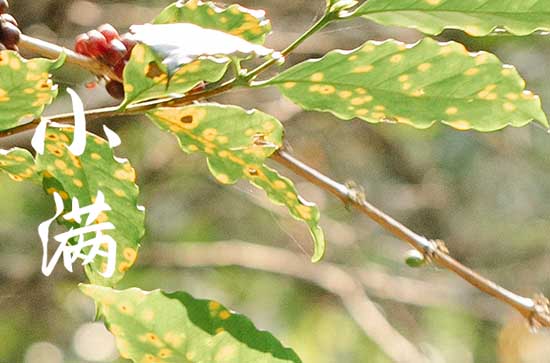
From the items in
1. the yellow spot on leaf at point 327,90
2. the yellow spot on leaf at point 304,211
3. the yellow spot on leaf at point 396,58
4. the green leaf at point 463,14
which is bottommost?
the yellow spot on leaf at point 304,211

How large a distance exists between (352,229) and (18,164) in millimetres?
1945

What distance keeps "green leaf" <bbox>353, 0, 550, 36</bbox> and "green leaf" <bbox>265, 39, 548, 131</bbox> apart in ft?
0.05

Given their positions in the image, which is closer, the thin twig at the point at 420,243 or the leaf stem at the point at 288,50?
the leaf stem at the point at 288,50

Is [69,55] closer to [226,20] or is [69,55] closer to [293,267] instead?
[226,20]

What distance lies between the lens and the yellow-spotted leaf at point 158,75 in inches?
24.7

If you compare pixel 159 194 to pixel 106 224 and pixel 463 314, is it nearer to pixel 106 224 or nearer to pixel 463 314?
pixel 463 314

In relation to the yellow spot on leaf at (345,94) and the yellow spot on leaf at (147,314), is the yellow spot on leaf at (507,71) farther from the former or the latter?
the yellow spot on leaf at (147,314)

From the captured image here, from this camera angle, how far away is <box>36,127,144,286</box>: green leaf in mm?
695

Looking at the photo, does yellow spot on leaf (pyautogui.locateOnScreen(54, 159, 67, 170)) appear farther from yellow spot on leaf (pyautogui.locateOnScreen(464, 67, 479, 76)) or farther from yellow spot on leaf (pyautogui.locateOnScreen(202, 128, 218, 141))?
yellow spot on leaf (pyautogui.locateOnScreen(464, 67, 479, 76))

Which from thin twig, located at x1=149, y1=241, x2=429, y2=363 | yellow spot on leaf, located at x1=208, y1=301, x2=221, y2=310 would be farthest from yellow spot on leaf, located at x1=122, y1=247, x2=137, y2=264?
thin twig, located at x1=149, y1=241, x2=429, y2=363

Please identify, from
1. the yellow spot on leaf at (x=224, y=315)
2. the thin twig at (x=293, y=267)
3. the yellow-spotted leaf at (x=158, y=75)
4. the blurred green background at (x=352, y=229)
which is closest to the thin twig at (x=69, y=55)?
the yellow-spotted leaf at (x=158, y=75)

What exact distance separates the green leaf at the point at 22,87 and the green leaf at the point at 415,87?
0.48 feet

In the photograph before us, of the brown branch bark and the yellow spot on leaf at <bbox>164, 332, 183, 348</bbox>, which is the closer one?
the yellow spot on leaf at <bbox>164, 332, 183, 348</bbox>

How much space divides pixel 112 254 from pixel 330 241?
188 cm
